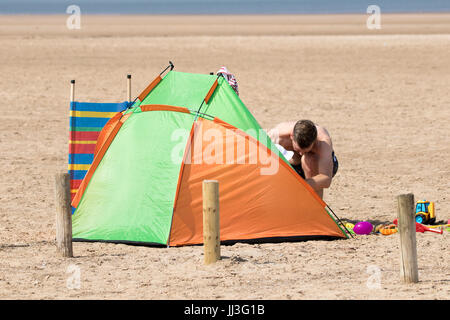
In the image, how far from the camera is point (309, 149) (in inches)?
313

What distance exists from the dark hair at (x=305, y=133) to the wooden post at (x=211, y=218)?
1.35 meters

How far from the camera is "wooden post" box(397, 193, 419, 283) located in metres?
6.18

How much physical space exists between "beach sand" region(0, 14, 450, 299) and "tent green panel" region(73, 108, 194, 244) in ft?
0.73

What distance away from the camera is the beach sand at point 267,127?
6.49 m

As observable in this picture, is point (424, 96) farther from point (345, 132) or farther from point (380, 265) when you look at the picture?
point (380, 265)

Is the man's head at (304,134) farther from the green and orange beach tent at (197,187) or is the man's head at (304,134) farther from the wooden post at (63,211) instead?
the wooden post at (63,211)

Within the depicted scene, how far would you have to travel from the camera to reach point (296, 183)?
7812 millimetres

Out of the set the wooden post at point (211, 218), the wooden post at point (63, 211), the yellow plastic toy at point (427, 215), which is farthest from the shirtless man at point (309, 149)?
the wooden post at point (63, 211)

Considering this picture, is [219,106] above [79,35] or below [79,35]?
below

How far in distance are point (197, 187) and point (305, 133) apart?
113 cm

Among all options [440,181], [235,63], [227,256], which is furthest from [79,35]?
[227,256]

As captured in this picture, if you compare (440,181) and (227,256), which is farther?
(440,181)
